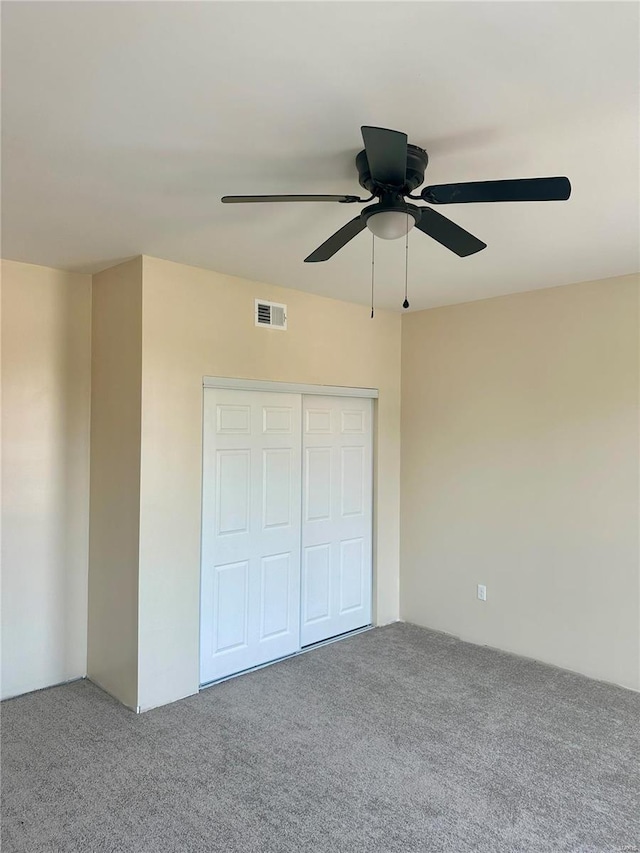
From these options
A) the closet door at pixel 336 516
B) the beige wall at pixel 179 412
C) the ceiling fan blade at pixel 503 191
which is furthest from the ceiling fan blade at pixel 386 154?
the closet door at pixel 336 516

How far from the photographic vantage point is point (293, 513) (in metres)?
4.17

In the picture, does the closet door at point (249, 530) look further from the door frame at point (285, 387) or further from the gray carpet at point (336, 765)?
the gray carpet at point (336, 765)

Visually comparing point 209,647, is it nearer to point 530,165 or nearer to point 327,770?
point 327,770

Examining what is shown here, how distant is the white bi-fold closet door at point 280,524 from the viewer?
3705mm

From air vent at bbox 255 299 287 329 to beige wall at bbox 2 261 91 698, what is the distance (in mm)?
1125

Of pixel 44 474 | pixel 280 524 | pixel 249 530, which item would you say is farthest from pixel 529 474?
pixel 44 474

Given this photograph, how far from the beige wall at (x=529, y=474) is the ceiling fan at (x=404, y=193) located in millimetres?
1979

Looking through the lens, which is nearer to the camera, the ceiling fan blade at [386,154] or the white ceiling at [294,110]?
the white ceiling at [294,110]

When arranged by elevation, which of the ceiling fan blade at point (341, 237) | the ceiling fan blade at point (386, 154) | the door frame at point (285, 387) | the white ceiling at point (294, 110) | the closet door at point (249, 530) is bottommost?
the closet door at point (249, 530)

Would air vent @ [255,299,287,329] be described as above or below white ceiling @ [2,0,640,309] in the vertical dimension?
below

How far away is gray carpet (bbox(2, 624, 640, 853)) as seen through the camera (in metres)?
2.25

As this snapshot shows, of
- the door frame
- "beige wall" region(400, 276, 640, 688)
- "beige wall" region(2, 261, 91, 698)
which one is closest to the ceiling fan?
the door frame

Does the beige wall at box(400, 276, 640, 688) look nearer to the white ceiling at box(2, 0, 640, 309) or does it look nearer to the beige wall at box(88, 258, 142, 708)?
the white ceiling at box(2, 0, 640, 309)

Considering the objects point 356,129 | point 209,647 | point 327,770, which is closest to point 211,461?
point 209,647
